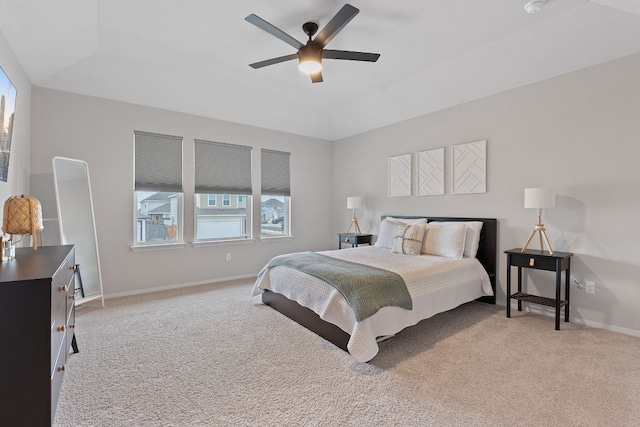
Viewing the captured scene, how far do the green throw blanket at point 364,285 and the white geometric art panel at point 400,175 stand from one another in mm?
2199

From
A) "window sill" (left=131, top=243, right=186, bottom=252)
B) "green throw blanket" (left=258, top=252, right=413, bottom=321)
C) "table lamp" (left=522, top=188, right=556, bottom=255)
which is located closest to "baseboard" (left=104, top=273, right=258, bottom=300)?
"window sill" (left=131, top=243, right=186, bottom=252)

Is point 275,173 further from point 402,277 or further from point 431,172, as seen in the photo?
point 402,277

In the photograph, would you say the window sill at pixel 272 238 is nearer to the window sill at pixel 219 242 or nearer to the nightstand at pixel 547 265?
the window sill at pixel 219 242

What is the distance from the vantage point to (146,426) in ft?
5.62

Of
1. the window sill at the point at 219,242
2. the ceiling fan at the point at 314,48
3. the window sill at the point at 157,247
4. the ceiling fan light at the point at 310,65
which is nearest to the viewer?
the ceiling fan at the point at 314,48

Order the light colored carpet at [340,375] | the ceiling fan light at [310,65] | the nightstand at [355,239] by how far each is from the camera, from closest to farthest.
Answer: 1. the light colored carpet at [340,375]
2. the ceiling fan light at [310,65]
3. the nightstand at [355,239]

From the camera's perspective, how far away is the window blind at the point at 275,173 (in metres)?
5.48

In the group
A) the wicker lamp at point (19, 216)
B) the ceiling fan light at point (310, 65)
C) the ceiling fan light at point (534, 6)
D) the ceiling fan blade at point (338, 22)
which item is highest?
the ceiling fan light at point (534, 6)

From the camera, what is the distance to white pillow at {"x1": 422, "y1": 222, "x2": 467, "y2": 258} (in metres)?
3.71

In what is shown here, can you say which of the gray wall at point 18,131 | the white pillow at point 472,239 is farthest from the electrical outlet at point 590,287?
the gray wall at point 18,131

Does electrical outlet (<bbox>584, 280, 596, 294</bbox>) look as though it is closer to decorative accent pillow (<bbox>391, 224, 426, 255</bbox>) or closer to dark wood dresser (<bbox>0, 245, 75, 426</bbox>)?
decorative accent pillow (<bbox>391, 224, 426, 255</bbox>)

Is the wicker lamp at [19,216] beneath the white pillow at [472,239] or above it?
above

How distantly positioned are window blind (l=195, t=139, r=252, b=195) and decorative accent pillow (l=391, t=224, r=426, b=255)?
105 inches

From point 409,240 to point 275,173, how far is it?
280cm
